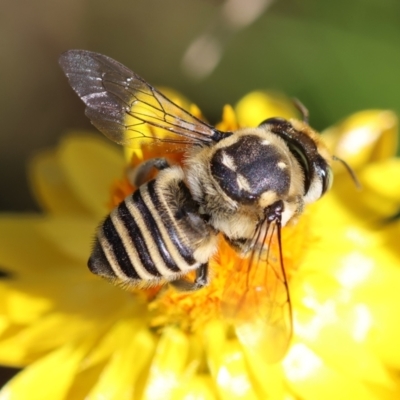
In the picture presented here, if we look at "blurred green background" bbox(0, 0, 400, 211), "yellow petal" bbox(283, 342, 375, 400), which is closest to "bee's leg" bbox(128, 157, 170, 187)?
"yellow petal" bbox(283, 342, 375, 400)

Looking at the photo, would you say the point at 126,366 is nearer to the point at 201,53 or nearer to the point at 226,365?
the point at 226,365

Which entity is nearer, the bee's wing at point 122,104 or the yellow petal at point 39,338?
the bee's wing at point 122,104

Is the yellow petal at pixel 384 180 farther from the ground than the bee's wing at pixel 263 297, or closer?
closer

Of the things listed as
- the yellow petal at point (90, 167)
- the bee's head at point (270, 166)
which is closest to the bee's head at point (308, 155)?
the bee's head at point (270, 166)

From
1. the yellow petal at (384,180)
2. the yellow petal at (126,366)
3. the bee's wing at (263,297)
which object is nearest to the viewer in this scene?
the bee's wing at (263,297)

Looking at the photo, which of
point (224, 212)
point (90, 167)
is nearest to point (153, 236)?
point (224, 212)

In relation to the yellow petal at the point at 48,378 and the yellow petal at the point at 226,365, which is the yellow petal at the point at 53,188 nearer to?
the yellow petal at the point at 48,378

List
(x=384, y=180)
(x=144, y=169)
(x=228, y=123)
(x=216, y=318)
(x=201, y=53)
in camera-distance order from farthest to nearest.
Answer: (x=201, y=53) < (x=384, y=180) < (x=228, y=123) < (x=216, y=318) < (x=144, y=169)

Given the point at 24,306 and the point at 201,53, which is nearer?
the point at 24,306

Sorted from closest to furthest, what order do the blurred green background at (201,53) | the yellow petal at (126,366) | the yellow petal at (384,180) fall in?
the yellow petal at (126,366) → the yellow petal at (384,180) → the blurred green background at (201,53)
